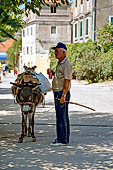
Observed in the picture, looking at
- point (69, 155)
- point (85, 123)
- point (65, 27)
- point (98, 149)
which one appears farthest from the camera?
point (65, 27)

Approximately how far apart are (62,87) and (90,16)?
3470 centimetres

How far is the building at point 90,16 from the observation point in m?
39.3

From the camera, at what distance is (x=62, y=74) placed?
7.34 meters

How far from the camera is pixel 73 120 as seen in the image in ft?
36.1

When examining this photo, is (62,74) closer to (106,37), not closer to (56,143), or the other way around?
(56,143)

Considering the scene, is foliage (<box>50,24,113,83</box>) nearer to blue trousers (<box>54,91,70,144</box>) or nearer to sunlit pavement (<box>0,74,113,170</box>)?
sunlit pavement (<box>0,74,113,170</box>)

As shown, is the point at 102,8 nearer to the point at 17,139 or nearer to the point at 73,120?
the point at 73,120

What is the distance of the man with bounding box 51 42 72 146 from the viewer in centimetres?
723

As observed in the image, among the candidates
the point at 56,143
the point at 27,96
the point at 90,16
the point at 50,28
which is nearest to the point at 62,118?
the point at 56,143

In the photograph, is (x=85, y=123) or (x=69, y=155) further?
(x=85, y=123)

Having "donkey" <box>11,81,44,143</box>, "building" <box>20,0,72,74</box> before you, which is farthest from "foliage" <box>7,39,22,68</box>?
"donkey" <box>11,81,44,143</box>

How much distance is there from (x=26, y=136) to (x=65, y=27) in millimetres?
49494

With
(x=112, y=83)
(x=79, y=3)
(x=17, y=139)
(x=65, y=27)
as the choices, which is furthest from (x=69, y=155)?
(x=65, y=27)

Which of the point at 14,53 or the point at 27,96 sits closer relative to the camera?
the point at 27,96
